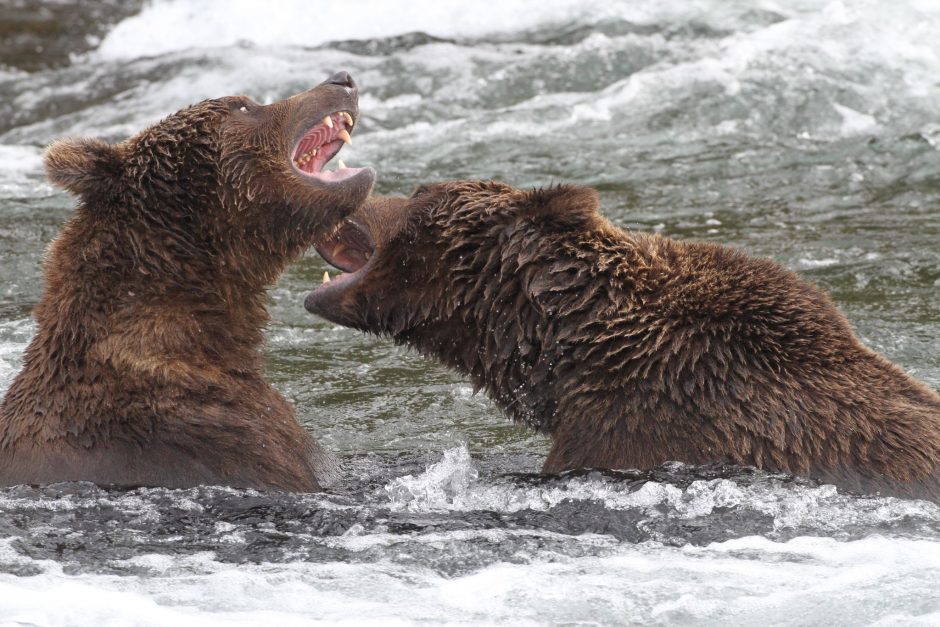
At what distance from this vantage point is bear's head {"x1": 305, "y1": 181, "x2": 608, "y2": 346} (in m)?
5.71

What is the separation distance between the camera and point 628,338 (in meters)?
5.52

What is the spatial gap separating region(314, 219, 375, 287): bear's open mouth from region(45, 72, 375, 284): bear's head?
141mm

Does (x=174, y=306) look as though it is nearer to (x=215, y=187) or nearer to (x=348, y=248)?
(x=215, y=187)

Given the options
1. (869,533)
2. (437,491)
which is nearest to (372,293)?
(437,491)

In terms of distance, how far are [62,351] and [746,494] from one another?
2.66m

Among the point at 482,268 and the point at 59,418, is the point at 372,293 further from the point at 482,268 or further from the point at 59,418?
the point at 59,418

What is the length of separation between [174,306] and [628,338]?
5.87 feet

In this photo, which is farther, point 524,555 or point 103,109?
point 103,109

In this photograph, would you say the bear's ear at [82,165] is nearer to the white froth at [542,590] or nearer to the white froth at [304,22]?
the white froth at [542,590]

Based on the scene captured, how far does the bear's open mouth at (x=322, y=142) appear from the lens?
631 centimetres

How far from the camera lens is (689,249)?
5770mm

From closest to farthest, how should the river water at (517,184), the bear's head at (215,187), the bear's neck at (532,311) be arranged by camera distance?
the river water at (517,184), the bear's neck at (532,311), the bear's head at (215,187)

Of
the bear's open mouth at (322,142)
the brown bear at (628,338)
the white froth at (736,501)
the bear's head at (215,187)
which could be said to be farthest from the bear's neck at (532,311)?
the bear's open mouth at (322,142)

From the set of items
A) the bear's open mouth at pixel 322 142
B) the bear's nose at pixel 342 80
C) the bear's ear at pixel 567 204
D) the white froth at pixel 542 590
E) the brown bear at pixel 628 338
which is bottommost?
the white froth at pixel 542 590
